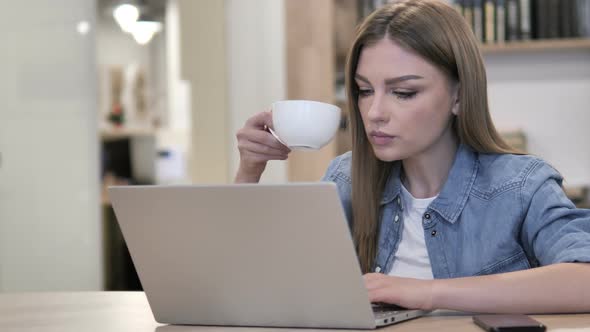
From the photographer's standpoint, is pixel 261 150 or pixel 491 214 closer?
pixel 491 214

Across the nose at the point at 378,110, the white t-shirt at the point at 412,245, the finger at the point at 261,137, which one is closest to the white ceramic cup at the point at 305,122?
the nose at the point at 378,110

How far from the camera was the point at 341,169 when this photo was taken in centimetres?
164

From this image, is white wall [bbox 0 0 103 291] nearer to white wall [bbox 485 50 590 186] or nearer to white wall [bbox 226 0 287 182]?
white wall [bbox 226 0 287 182]

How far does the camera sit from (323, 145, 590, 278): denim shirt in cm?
131

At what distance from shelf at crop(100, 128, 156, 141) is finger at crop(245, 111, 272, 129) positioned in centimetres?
383

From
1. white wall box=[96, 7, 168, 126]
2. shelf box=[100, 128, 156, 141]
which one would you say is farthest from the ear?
white wall box=[96, 7, 168, 126]

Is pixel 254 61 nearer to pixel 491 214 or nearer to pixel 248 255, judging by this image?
pixel 491 214

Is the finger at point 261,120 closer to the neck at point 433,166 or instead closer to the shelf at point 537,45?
the neck at point 433,166

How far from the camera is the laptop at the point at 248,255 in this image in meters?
0.91

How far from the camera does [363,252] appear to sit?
1472 millimetres

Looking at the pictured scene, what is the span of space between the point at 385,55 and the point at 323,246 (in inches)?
21.5

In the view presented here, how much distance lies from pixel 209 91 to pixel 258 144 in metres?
2.38

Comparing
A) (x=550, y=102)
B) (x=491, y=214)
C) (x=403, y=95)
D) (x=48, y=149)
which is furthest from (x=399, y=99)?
(x=550, y=102)

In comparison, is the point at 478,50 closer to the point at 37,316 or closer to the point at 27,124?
the point at 37,316
